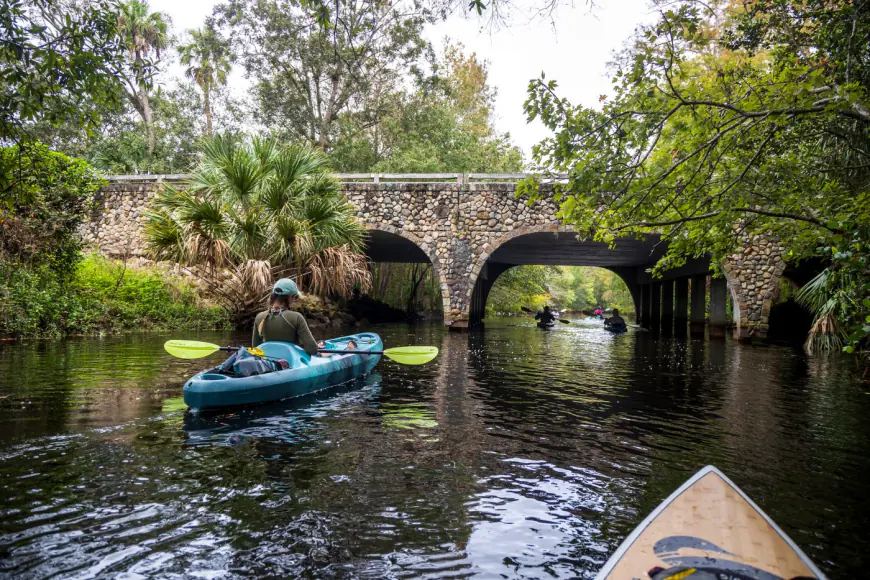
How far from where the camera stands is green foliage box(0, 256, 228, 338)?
458 inches

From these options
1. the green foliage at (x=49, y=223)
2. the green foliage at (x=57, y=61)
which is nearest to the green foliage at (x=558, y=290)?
the green foliage at (x=49, y=223)

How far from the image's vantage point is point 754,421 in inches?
236

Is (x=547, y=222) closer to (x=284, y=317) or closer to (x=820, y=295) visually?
(x=820, y=295)

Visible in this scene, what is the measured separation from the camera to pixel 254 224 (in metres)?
14.4

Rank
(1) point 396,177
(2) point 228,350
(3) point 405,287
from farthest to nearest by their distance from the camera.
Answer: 1. (3) point 405,287
2. (1) point 396,177
3. (2) point 228,350

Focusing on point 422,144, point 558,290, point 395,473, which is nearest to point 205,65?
point 422,144

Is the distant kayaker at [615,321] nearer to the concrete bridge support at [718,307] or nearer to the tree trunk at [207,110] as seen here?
the concrete bridge support at [718,307]

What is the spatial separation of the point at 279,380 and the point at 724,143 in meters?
5.77

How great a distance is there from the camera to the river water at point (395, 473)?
286cm

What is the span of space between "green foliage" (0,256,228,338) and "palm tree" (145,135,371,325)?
1.25 metres

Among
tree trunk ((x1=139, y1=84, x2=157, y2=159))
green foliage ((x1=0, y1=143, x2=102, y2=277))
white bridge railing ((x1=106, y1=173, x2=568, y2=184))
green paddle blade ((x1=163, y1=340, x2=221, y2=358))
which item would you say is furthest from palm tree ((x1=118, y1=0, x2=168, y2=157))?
green paddle blade ((x1=163, y1=340, x2=221, y2=358))

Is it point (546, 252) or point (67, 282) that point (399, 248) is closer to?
point (546, 252)

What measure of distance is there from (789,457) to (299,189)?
1244cm

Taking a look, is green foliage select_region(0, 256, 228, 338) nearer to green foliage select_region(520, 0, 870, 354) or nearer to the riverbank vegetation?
the riverbank vegetation
